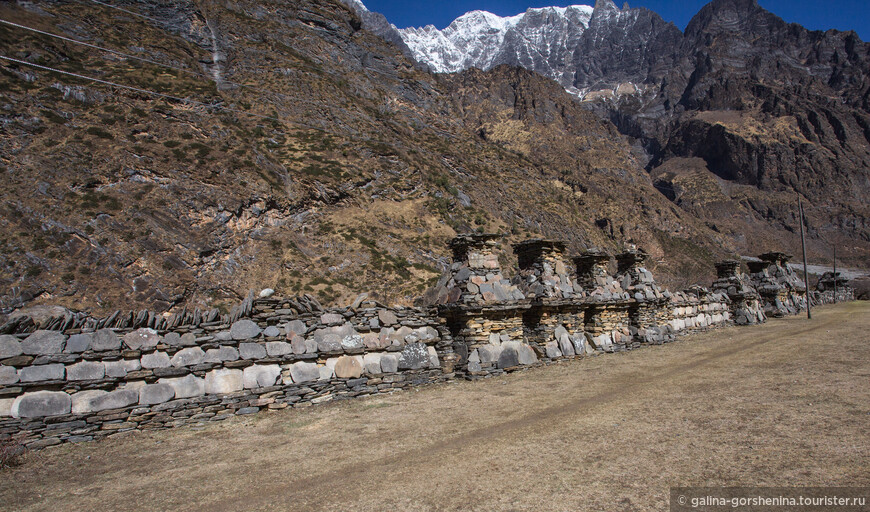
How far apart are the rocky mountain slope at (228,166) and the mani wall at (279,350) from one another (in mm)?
20436

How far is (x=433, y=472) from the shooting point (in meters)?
4.88

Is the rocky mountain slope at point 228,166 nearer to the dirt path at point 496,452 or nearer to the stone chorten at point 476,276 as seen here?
the stone chorten at point 476,276

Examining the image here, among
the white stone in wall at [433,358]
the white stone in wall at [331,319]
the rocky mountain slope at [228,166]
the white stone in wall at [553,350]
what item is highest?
the rocky mountain slope at [228,166]

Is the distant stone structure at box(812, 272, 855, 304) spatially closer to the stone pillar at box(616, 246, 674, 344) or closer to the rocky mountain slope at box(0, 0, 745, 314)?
the rocky mountain slope at box(0, 0, 745, 314)

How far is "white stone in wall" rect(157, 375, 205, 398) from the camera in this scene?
7.27 m

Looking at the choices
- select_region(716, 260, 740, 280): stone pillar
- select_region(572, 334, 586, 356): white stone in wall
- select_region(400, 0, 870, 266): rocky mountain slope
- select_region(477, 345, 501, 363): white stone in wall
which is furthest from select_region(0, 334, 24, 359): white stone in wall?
select_region(400, 0, 870, 266): rocky mountain slope

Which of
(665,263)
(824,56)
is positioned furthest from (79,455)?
(824,56)

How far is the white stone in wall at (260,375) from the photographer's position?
25.7 feet

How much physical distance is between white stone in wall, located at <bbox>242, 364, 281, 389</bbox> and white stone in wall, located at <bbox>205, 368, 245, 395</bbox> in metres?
0.09

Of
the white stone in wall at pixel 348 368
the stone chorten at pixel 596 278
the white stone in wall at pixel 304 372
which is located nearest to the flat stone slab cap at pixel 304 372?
the white stone in wall at pixel 304 372

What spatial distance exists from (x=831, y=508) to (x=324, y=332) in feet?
24.4

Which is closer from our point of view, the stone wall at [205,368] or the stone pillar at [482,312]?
the stone wall at [205,368]

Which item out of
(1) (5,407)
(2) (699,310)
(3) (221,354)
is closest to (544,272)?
(3) (221,354)

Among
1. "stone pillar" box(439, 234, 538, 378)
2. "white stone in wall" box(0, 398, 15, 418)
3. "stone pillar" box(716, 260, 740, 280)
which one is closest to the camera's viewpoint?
"white stone in wall" box(0, 398, 15, 418)
